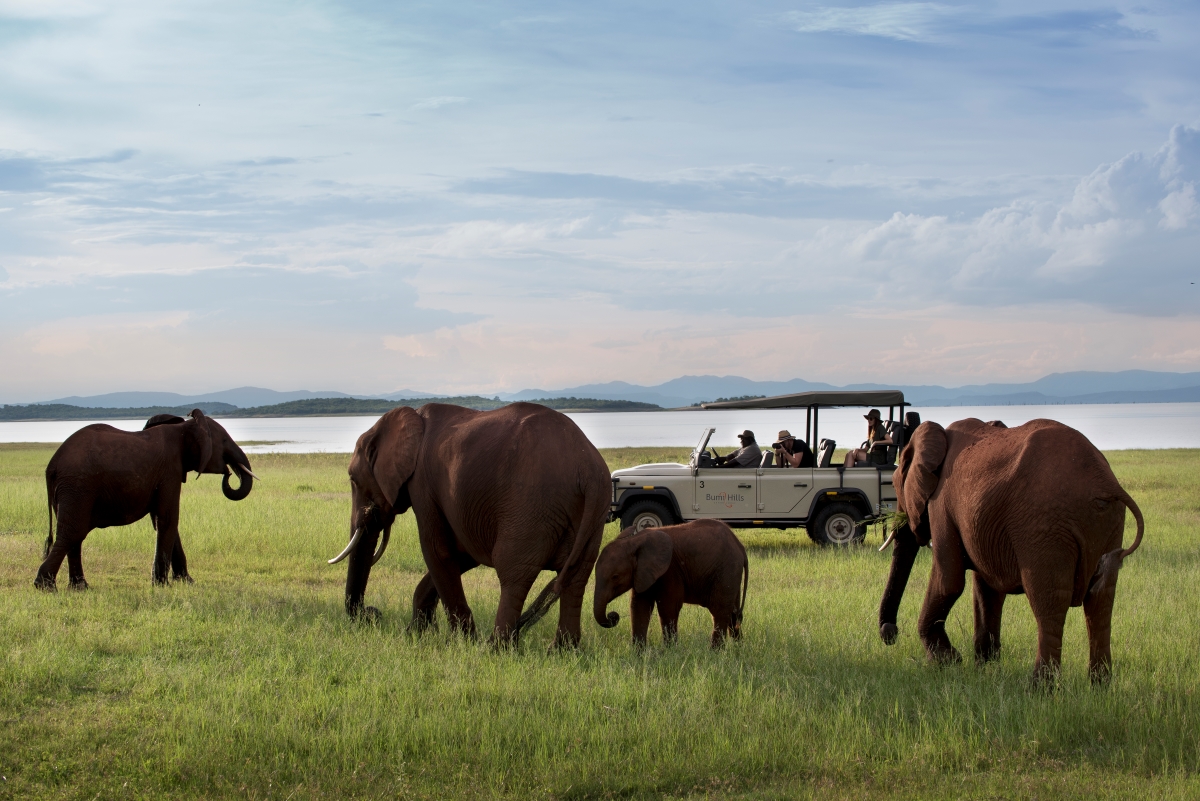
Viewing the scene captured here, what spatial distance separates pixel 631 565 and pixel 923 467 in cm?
251

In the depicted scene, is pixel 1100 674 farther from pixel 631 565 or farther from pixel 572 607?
pixel 572 607

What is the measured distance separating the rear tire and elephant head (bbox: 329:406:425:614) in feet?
21.3

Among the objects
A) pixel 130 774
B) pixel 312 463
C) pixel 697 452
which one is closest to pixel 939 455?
pixel 130 774

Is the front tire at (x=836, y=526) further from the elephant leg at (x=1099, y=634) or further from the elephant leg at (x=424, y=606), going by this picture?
the elephant leg at (x=1099, y=634)

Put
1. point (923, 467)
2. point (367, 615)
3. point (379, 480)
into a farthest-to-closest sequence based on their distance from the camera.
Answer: point (367, 615)
point (379, 480)
point (923, 467)

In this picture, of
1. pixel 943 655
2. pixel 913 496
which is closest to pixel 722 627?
pixel 943 655

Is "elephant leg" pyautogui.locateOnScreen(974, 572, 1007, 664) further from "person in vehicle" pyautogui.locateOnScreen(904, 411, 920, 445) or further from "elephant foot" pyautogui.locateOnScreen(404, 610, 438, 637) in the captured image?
"person in vehicle" pyautogui.locateOnScreen(904, 411, 920, 445)

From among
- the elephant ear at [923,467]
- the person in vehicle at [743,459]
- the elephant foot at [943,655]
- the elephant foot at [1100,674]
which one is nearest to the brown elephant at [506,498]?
the elephant ear at [923,467]

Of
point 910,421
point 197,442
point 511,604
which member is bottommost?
point 511,604

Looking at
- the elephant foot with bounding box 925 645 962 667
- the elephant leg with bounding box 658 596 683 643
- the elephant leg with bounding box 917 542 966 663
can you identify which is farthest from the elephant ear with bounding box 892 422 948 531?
the elephant leg with bounding box 658 596 683 643

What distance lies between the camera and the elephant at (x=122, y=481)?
12.7 metres

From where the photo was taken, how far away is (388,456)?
9.62 m

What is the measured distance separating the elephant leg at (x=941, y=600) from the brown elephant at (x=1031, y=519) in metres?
0.01

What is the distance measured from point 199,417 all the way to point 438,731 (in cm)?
862
